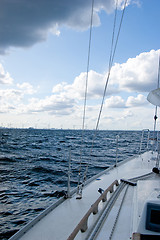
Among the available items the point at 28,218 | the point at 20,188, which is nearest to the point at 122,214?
the point at 28,218

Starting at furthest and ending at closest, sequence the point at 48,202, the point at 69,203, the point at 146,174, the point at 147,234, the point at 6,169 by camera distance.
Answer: the point at 6,169 < the point at 48,202 < the point at 146,174 < the point at 69,203 < the point at 147,234

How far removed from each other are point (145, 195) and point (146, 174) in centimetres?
264

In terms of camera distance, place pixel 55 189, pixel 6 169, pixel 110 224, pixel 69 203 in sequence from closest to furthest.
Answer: pixel 110 224
pixel 69 203
pixel 55 189
pixel 6 169

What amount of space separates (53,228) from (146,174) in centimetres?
358

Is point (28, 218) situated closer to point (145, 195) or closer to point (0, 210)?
point (0, 210)

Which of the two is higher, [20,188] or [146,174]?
[146,174]

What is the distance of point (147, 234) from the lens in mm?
2281

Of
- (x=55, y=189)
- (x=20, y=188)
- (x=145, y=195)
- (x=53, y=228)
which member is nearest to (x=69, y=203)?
(x=53, y=228)

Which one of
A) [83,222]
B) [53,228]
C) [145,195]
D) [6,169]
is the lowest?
[6,169]

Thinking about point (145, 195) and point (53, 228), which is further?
point (145, 195)

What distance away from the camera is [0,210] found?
602 centimetres

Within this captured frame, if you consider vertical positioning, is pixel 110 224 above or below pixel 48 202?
above

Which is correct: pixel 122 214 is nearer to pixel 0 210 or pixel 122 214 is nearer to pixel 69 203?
pixel 69 203

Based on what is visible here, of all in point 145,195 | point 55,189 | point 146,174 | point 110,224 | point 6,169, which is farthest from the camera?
point 6,169
